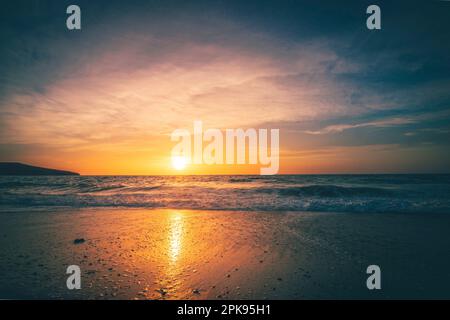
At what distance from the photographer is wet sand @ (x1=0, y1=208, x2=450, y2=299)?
10.6 ft

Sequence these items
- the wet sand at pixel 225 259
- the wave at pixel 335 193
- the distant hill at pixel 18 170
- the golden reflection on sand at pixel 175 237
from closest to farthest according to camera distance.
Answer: the wet sand at pixel 225 259, the golden reflection on sand at pixel 175 237, the wave at pixel 335 193, the distant hill at pixel 18 170

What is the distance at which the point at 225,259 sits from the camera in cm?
442

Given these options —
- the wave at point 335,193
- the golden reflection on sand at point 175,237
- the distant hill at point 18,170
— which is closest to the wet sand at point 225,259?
the golden reflection on sand at point 175,237

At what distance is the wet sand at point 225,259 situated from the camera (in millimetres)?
3246

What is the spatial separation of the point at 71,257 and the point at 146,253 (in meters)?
1.59

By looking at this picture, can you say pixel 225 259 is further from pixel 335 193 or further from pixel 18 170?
pixel 18 170

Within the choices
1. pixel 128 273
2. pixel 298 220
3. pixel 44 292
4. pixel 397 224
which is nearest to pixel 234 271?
pixel 128 273

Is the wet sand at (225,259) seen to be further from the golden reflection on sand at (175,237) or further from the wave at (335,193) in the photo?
the wave at (335,193)

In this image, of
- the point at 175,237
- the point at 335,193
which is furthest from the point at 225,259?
the point at 335,193

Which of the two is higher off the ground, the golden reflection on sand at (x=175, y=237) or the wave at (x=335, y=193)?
the golden reflection on sand at (x=175, y=237)

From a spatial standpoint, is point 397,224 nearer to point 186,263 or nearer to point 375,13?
point 375,13

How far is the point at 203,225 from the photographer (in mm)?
7309

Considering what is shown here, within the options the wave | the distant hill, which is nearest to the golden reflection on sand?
the wave

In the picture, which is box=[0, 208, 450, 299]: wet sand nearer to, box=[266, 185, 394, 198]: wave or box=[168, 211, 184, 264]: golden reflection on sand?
box=[168, 211, 184, 264]: golden reflection on sand
